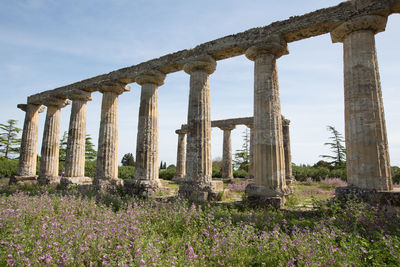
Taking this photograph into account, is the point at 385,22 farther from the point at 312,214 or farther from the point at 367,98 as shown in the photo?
the point at 312,214

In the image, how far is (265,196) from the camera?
28.1 ft

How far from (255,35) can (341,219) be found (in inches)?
283

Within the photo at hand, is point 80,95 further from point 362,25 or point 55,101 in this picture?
point 362,25

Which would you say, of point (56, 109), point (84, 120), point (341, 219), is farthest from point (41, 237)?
point (56, 109)

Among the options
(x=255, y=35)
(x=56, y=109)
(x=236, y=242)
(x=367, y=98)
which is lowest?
(x=236, y=242)

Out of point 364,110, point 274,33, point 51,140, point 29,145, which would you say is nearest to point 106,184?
point 51,140

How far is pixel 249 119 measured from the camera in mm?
20562

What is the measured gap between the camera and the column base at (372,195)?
676 cm

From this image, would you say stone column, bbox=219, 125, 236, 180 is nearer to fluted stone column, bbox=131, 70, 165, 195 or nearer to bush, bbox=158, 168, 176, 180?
bush, bbox=158, 168, 176, 180

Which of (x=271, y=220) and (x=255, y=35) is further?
(x=255, y=35)

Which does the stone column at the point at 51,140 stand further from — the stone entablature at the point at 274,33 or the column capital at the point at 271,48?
the column capital at the point at 271,48

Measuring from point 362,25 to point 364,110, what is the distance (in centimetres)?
282

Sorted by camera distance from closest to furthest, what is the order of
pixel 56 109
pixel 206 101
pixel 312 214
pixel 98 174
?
pixel 312 214, pixel 206 101, pixel 98 174, pixel 56 109

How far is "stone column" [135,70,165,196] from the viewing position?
11883 millimetres
